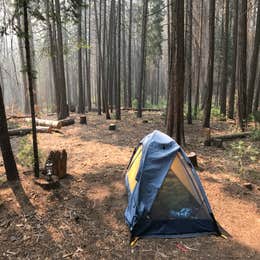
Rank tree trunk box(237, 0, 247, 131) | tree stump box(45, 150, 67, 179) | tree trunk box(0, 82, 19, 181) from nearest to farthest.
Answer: tree trunk box(0, 82, 19, 181) < tree stump box(45, 150, 67, 179) < tree trunk box(237, 0, 247, 131)

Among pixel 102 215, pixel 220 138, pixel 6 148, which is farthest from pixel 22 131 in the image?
pixel 220 138

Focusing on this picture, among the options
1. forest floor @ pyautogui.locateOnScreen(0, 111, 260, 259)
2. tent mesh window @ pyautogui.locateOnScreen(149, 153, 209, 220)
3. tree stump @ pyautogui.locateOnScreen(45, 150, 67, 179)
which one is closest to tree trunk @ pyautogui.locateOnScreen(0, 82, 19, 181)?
forest floor @ pyautogui.locateOnScreen(0, 111, 260, 259)

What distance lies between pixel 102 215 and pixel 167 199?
1.27 metres

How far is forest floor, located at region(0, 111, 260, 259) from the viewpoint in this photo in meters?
3.67

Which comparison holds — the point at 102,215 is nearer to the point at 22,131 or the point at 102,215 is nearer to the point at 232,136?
the point at 232,136

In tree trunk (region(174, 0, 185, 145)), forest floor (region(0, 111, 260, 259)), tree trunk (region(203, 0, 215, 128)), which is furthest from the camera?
tree trunk (region(203, 0, 215, 128))

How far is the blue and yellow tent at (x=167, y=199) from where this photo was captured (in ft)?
13.2

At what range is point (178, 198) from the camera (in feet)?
14.1

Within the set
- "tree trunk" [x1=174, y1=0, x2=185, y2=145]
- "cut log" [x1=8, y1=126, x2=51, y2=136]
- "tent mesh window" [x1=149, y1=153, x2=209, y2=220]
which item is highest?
"tree trunk" [x1=174, y1=0, x2=185, y2=145]

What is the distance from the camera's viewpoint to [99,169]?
6.73 m

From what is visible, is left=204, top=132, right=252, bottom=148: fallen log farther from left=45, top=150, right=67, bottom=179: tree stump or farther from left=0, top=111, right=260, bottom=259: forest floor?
left=45, top=150, right=67, bottom=179: tree stump

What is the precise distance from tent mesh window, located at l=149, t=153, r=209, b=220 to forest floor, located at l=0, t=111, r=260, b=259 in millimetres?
398

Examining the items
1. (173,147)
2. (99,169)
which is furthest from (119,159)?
(173,147)

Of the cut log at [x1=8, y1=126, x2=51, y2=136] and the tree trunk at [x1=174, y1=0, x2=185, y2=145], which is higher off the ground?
the tree trunk at [x1=174, y1=0, x2=185, y2=145]
